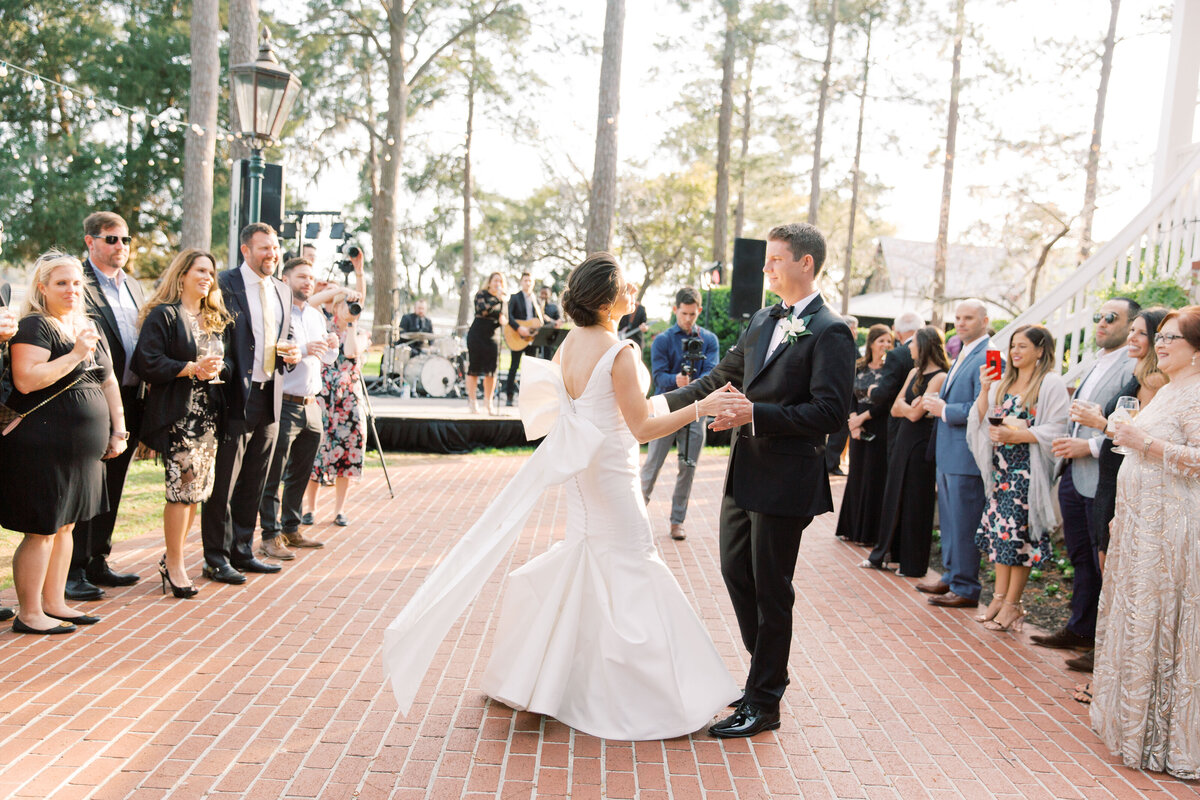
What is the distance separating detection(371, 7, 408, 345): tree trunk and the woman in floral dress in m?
14.9

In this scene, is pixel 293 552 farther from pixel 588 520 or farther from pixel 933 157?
pixel 933 157

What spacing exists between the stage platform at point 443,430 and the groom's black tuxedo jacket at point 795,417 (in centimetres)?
909

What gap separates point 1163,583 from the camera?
→ 3756 mm

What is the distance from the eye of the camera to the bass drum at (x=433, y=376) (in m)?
16.2

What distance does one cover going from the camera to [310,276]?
642 centimetres

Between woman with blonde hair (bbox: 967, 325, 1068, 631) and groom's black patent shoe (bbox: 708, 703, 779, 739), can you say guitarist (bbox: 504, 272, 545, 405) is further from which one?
groom's black patent shoe (bbox: 708, 703, 779, 739)

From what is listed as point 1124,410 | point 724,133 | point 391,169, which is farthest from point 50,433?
point 724,133

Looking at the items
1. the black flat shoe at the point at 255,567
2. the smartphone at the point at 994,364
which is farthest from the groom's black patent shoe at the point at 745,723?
the black flat shoe at the point at 255,567

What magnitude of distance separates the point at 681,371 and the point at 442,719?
441cm

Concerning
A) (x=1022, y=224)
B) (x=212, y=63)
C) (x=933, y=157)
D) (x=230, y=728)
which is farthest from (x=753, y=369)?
(x=1022, y=224)

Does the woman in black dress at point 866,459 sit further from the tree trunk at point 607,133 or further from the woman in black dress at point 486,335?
the tree trunk at point 607,133

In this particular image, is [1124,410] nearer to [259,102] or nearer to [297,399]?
[297,399]

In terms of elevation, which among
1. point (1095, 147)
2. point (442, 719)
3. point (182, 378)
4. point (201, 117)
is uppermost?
point (1095, 147)

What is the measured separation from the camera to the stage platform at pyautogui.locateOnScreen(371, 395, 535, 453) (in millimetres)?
12461
